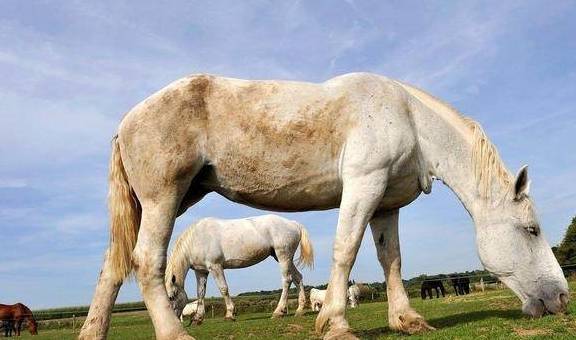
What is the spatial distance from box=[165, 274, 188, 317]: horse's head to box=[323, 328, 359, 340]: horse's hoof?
37.3 ft

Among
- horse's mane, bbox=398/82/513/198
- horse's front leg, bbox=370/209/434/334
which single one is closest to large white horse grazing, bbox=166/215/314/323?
horse's front leg, bbox=370/209/434/334

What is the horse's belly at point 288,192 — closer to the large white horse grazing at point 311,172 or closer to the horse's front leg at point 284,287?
the large white horse grazing at point 311,172

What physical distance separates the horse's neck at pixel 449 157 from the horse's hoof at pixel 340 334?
2.13 meters

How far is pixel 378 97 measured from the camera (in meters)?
5.79

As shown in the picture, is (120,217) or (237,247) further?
(237,247)

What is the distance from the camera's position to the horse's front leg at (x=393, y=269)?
19.3ft

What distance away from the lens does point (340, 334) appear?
4.89 metres

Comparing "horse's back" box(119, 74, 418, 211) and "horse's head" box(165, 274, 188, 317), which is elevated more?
"horse's back" box(119, 74, 418, 211)

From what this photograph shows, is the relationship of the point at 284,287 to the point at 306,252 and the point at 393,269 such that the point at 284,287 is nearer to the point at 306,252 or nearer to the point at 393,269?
the point at 306,252

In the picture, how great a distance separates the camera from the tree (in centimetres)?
3738

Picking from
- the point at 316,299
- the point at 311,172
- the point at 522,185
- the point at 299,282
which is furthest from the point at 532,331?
the point at 316,299

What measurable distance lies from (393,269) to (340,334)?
1626mm

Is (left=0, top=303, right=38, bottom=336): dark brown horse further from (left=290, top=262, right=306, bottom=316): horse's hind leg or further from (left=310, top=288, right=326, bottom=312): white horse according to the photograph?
(left=290, top=262, right=306, bottom=316): horse's hind leg

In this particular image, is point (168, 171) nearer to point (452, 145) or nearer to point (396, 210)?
point (396, 210)
